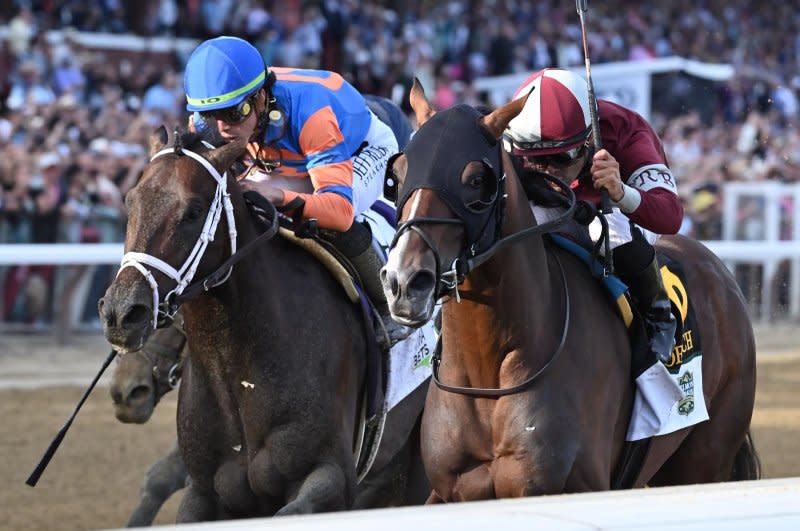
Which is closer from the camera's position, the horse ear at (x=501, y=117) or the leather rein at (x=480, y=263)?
the leather rein at (x=480, y=263)

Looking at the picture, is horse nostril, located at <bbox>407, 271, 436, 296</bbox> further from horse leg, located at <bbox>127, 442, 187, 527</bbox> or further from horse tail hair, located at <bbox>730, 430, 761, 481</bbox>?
horse leg, located at <bbox>127, 442, 187, 527</bbox>

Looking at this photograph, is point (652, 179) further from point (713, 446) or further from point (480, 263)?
point (713, 446)

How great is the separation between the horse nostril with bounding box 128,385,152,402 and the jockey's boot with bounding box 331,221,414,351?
107 cm

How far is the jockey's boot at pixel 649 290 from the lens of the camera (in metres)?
4.19

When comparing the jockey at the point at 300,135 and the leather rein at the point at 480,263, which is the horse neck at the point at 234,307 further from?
the leather rein at the point at 480,263

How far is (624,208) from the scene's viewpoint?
4012mm

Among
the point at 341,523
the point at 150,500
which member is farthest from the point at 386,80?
the point at 341,523

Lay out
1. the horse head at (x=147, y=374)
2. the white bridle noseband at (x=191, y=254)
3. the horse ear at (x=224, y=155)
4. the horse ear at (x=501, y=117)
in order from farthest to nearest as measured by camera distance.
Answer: the horse head at (x=147, y=374)
the horse ear at (x=224, y=155)
the white bridle noseband at (x=191, y=254)
the horse ear at (x=501, y=117)

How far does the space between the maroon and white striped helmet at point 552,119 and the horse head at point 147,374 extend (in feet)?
5.72

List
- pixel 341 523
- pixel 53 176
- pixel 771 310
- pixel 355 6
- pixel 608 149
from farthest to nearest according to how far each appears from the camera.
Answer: pixel 355 6 < pixel 771 310 < pixel 53 176 < pixel 608 149 < pixel 341 523

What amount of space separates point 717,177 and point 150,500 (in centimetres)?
1029

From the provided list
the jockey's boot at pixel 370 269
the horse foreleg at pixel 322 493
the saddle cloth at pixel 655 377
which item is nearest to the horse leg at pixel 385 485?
the jockey's boot at pixel 370 269

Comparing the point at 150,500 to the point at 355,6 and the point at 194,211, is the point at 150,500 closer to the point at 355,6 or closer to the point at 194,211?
the point at 194,211

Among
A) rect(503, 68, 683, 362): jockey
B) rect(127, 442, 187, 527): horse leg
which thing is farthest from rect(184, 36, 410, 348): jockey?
rect(127, 442, 187, 527): horse leg
